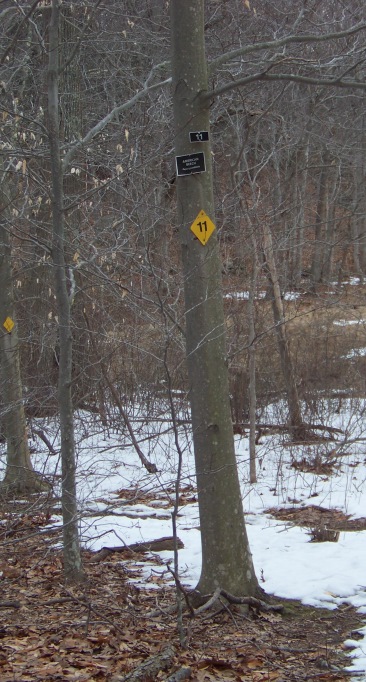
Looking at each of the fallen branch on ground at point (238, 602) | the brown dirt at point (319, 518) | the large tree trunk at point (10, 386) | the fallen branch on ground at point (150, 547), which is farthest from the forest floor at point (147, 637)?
the large tree trunk at point (10, 386)

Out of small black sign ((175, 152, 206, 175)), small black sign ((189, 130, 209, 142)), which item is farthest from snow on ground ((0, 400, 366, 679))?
small black sign ((189, 130, 209, 142))

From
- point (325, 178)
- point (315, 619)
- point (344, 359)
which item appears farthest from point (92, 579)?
point (325, 178)

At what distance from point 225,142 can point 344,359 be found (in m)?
4.29

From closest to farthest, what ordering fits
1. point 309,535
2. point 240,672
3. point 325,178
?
point 240,672 → point 309,535 → point 325,178

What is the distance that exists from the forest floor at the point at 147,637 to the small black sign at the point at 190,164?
99.2 inches

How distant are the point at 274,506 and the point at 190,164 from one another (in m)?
4.91

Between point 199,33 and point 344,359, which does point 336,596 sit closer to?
point 199,33

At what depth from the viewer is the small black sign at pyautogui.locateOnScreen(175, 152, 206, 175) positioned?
17.1 ft

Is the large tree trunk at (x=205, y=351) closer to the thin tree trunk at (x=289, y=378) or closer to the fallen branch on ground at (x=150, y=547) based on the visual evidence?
the fallen branch on ground at (x=150, y=547)

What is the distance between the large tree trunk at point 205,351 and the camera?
203 inches

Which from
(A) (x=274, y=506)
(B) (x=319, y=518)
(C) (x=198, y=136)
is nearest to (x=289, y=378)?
(A) (x=274, y=506)

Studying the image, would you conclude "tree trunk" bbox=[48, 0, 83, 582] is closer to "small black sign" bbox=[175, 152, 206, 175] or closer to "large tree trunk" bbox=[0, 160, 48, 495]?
"small black sign" bbox=[175, 152, 206, 175]

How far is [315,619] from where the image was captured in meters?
5.33

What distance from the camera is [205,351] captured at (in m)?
5.21
